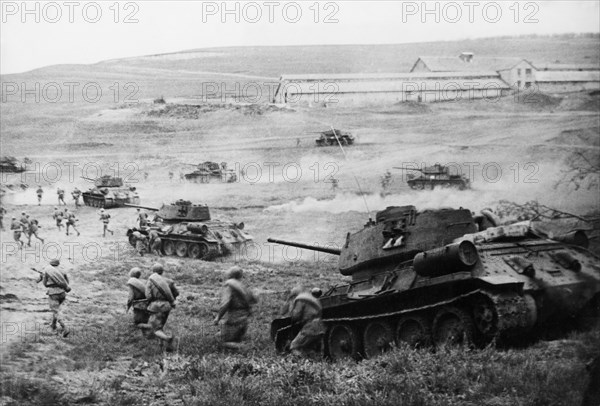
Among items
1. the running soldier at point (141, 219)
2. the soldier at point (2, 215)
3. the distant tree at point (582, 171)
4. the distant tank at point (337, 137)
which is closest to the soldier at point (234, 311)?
the running soldier at point (141, 219)

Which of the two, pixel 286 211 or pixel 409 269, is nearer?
pixel 409 269

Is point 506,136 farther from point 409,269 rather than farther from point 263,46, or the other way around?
point 263,46

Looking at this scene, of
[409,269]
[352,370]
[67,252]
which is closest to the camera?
[352,370]

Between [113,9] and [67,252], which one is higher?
[113,9]

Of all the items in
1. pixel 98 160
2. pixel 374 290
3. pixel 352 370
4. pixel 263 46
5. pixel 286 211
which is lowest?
pixel 352 370

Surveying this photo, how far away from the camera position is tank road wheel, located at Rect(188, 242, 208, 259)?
11016 mm

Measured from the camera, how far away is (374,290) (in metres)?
9.71

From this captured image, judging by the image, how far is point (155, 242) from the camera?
10789mm

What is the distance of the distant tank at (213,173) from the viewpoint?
10.4 meters

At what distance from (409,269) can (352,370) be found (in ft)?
4.75

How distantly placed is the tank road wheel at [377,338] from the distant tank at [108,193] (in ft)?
11.8

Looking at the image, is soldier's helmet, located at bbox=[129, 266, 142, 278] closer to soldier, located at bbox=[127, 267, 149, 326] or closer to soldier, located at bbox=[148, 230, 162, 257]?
soldier, located at bbox=[127, 267, 149, 326]

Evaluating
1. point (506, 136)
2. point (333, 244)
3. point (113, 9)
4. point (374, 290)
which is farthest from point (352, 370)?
point (113, 9)

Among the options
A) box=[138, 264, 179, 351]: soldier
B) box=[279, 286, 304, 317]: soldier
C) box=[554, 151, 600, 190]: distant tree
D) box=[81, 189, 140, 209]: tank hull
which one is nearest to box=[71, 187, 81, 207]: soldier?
box=[81, 189, 140, 209]: tank hull
